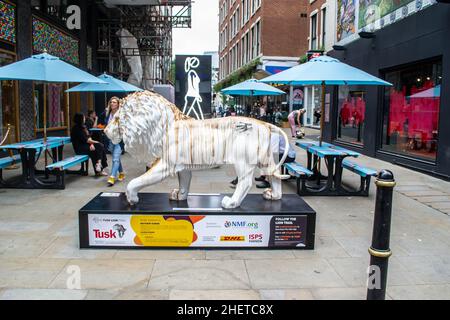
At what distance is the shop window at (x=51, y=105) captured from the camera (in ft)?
44.0

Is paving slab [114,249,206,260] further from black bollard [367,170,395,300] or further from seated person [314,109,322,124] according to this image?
seated person [314,109,322,124]

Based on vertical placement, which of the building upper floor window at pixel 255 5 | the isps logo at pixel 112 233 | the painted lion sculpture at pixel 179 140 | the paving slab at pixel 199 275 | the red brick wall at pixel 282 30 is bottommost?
the paving slab at pixel 199 275

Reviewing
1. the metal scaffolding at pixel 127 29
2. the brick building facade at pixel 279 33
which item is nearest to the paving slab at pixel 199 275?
the metal scaffolding at pixel 127 29

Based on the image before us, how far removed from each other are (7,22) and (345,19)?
11590 millimetres

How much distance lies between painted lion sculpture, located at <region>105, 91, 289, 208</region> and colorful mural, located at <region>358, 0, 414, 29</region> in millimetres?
8804

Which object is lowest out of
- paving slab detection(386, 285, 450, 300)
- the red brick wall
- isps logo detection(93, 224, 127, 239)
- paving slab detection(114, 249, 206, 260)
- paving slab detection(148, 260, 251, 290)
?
paving slab detection(386, 285, 450, 300)

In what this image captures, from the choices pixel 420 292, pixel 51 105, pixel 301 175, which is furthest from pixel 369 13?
pixel 420 292

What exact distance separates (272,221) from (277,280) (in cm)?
89

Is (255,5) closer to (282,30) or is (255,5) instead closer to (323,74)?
(282,30)

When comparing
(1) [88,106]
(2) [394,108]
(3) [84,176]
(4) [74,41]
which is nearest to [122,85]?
(3) [84,176]

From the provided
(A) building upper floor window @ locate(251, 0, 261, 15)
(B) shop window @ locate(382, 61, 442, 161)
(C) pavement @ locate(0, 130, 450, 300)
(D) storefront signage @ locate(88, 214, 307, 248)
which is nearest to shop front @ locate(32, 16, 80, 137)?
(C) pavement @ locate(0, 130, 450, 300)

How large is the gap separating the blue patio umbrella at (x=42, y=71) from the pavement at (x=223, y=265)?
248 centimetres

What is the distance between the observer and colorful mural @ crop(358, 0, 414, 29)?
12051mm

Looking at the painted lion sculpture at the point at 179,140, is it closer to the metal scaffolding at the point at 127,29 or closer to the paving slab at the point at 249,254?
the paving slab at the point at 249,254
